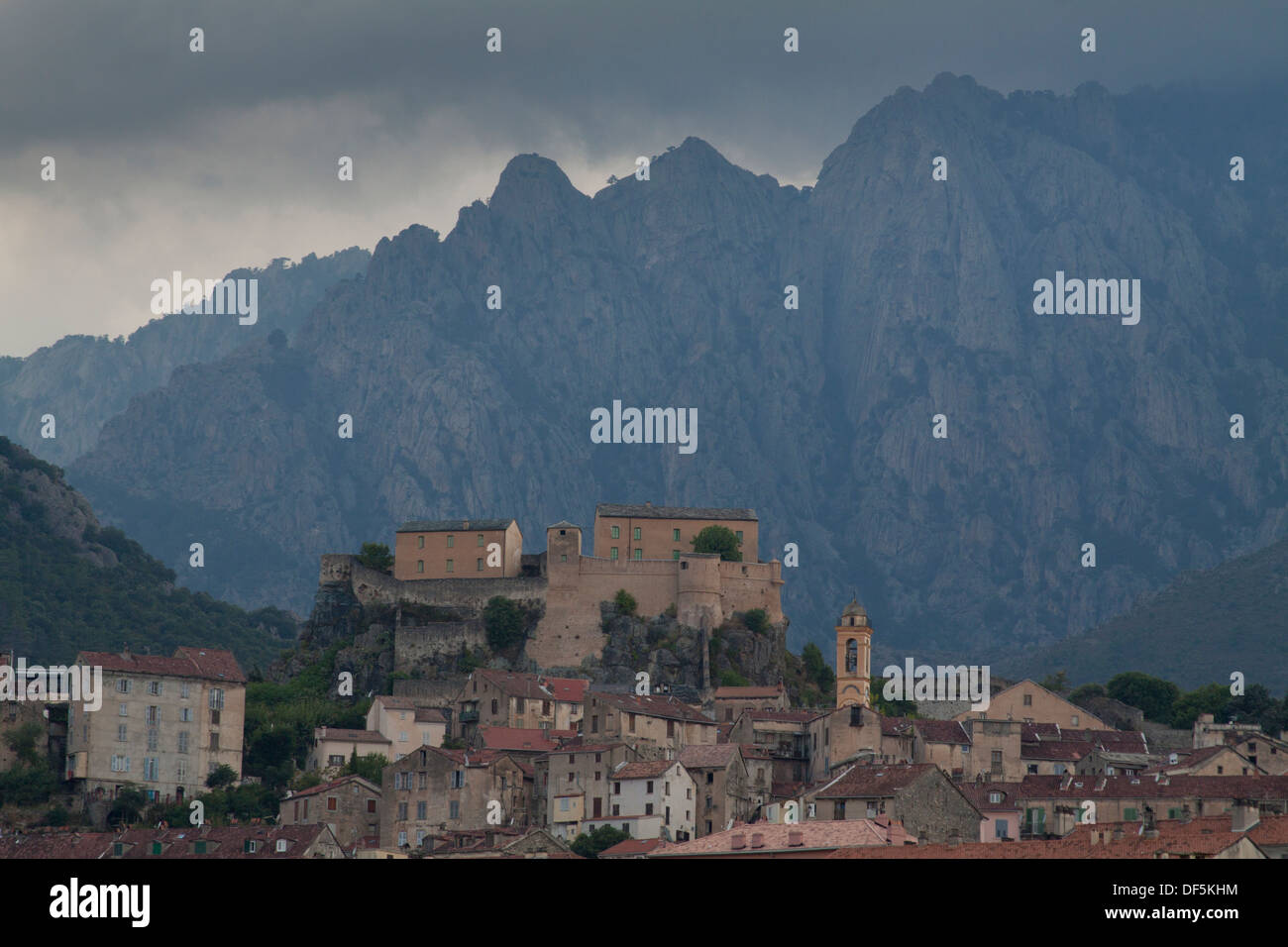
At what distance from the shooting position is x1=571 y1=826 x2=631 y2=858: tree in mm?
86938

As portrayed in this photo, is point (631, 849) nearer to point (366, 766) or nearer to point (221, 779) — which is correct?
point (366, 766)

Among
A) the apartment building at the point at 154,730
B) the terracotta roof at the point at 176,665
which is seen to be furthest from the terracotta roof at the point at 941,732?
the terracotta roof at the point at 176,665

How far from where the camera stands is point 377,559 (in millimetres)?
136125

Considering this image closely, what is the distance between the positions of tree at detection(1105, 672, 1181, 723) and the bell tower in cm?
2319

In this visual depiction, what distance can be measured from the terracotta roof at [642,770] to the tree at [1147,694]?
2031 inches

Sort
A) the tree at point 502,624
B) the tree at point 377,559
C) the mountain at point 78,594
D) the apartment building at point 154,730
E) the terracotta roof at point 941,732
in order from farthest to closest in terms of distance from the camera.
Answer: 1. the mountain at point 78,594
2. the tree at point 377,559
3. the tree at point 502,624
4. the apartment building at point 154,730
5. the terracotta roof at point 941,732

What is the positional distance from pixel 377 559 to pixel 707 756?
44628mm

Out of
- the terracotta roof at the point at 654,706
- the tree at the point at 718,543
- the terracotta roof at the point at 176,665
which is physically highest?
the tree at the point at 718,543

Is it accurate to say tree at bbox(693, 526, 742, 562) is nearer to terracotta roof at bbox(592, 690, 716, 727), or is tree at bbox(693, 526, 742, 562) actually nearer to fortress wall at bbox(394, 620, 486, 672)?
fortress wall at bbox(394, 620, 486, 672)

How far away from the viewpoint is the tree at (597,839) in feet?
285

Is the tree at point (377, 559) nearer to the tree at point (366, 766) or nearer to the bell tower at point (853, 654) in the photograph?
the tree at point (366, 766)

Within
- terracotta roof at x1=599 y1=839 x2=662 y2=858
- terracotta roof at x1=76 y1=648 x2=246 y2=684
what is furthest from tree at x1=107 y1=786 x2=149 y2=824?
terracotta roof at x1=599 y1=839 x2=662 y2=858

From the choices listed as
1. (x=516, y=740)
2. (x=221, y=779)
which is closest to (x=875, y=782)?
(x=516, y=740)
